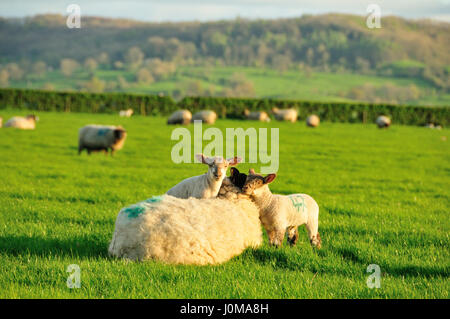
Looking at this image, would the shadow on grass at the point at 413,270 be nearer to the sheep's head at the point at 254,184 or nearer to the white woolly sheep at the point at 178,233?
the sheep's head at the point at 254,184

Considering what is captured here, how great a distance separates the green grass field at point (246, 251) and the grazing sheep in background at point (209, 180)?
1249 mm

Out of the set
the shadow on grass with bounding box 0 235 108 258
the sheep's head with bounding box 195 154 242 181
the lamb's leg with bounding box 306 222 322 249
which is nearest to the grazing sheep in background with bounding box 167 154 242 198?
the sheep's head with bounding box 195 154 242 181

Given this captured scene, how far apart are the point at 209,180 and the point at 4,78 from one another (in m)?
152

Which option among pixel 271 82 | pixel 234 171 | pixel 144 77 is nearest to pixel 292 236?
pixel 234 171

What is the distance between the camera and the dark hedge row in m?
49.6

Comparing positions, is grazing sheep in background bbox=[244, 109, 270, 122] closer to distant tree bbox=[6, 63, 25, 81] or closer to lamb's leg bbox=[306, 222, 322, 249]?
lamb's leg bbox=[306, 222, 322, 249]

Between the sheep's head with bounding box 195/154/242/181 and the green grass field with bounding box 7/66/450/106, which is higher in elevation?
the sheep's head with bounding box 195/154/242/181

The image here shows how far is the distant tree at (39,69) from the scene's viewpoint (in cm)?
15175

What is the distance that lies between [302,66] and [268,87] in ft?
187

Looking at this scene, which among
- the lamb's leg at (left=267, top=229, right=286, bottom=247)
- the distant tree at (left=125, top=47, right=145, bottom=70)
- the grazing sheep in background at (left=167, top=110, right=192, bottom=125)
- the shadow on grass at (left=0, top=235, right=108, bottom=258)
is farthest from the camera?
the distant tree at (left=125, top=47, right=145, bottom=70)

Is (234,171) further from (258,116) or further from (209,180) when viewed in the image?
(258,116)

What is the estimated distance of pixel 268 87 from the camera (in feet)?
436

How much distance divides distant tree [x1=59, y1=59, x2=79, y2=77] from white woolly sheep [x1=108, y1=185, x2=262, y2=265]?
507 feet

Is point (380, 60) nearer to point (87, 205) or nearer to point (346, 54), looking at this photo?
point (346, 54)
